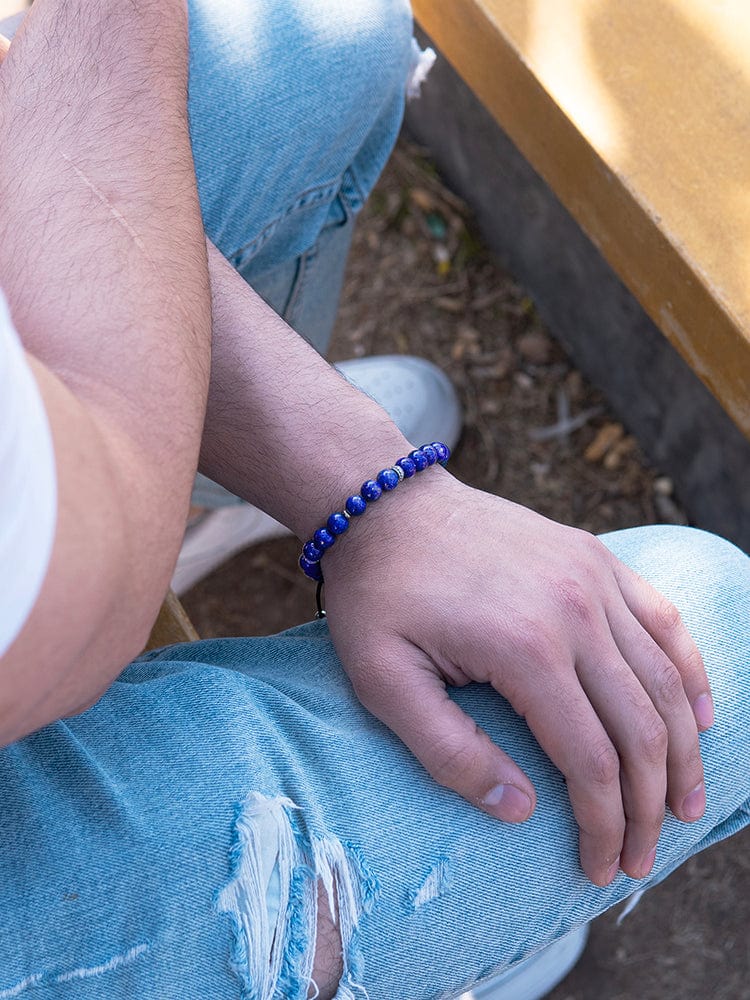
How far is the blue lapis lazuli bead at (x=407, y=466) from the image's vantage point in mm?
974

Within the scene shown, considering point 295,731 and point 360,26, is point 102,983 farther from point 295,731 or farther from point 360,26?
point 360,26

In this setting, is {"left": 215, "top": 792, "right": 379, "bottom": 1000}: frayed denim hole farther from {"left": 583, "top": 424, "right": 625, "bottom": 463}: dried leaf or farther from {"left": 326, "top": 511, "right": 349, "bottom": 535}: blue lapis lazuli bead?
{"left": 583, "top": 424, "right": 625, "bottom": 463}: dried leaf

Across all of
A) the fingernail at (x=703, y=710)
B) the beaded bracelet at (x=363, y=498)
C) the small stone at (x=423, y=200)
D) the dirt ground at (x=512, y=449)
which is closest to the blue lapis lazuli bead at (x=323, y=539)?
the beaded bracelet at (x=363, y=498)

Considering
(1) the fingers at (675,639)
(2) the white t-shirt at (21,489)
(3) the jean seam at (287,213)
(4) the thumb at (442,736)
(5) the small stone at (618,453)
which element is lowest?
(5) the small stone at (618,453)

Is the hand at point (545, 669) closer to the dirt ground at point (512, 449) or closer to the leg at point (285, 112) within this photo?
the leg at point (285, 112)

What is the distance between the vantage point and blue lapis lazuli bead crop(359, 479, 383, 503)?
956 millimetres

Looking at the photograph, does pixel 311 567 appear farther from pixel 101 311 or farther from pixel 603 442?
pixel 603 442

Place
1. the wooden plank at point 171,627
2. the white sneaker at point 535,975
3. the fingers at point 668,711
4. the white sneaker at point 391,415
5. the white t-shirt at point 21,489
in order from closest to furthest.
→ the white t-shirt at point 21,489, the fingers at point 668,711, the wooden plank at point 171,627, the white sneaker at point 535,975, the white sneaker at point 391,415

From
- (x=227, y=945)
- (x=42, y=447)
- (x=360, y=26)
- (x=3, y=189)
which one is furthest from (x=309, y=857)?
(x=360, y=26)

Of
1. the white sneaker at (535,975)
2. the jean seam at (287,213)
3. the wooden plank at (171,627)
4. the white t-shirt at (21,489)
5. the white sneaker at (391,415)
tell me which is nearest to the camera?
the white t-shirt at (21,489)

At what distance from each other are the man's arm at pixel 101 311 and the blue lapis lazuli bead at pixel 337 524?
0.24 m

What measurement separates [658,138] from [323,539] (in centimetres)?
60

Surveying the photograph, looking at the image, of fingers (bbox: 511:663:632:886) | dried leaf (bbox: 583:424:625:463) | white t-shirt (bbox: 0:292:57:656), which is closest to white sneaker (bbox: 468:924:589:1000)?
fingers (bbox: 511:663:632:886)

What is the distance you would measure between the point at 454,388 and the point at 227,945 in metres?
1.34
